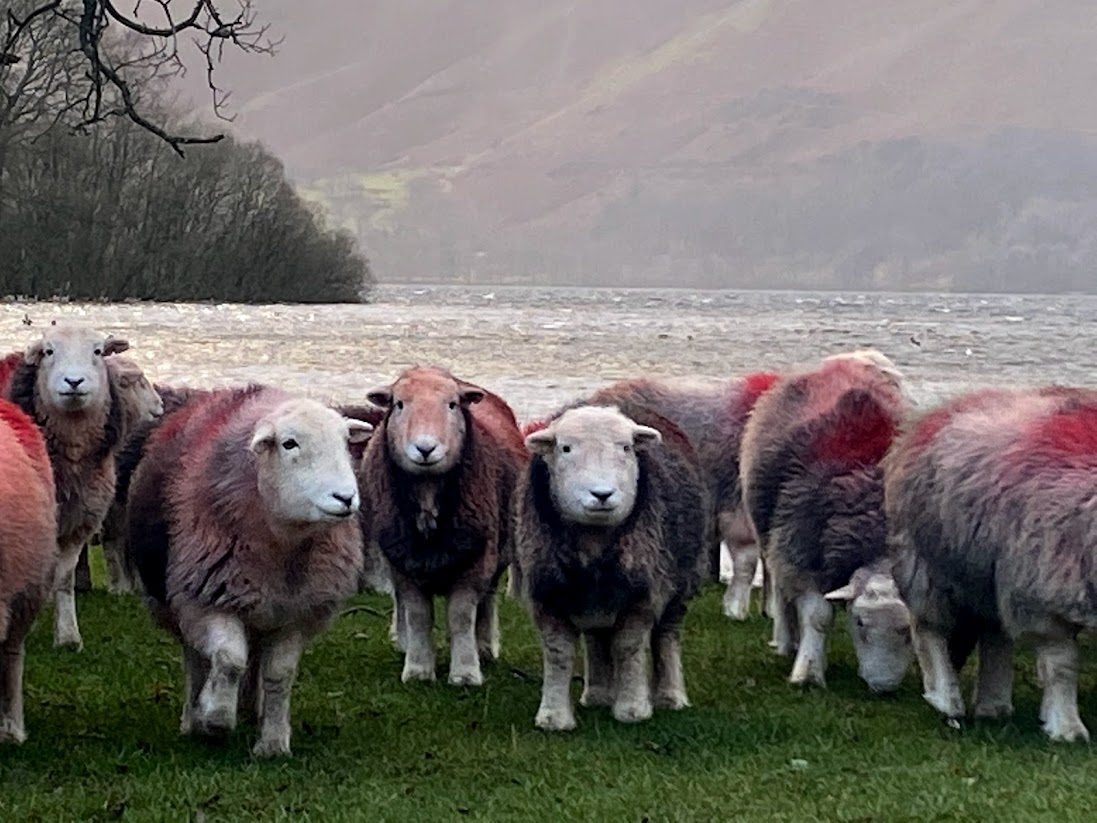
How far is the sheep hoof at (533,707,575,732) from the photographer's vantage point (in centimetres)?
787

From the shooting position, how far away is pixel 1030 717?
8.25 meters

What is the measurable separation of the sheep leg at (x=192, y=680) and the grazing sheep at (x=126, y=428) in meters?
2.25

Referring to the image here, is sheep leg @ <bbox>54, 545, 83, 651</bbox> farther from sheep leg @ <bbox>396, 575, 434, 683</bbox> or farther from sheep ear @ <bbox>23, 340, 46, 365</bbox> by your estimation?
sheep leg @ <bbox>396, 575, 434, 683</bbox>

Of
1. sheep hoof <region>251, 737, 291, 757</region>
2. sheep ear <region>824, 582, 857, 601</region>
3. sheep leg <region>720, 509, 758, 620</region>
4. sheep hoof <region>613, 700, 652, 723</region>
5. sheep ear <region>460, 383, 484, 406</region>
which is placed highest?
sheep ear <region>460, 383, 484, 406</region>

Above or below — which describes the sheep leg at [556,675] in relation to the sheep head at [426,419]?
below

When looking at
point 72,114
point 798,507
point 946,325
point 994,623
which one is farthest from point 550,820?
point 946,325

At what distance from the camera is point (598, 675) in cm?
861

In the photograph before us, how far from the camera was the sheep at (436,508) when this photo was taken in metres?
8.96

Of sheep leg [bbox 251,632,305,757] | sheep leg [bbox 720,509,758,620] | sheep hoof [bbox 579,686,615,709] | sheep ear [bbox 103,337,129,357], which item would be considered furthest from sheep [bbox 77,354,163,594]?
sheep leg [bbox 720,509,758,620]

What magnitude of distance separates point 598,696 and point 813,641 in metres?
1.39

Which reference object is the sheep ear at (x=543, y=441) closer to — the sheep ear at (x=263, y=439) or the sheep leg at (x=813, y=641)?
the sheep ear at (x=263, y=439)

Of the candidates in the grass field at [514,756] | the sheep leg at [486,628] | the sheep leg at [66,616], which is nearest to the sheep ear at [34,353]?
the sheep leg at [66,616]

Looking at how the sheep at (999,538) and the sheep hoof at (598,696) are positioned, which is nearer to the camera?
the sheep at (999,538)

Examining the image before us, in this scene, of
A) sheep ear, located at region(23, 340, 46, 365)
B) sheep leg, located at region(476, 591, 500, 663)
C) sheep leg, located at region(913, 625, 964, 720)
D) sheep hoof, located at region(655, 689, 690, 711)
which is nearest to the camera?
sheep leg, located at region(913, 625, 964, 720)
